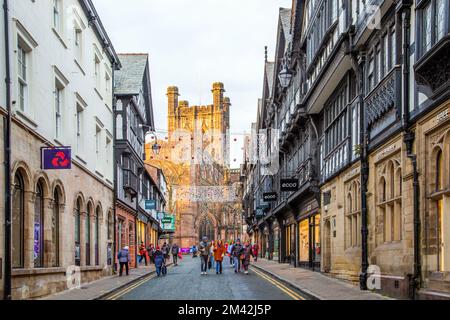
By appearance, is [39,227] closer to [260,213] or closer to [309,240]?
[309,240]

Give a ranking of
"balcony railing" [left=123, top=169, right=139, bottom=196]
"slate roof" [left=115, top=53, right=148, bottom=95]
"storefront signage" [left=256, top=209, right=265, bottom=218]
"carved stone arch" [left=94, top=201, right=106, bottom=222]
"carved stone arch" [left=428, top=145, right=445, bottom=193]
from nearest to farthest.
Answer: "carved stone arch" [left=428, top=145, right=445, bottom=193], "carved stone arch" [left=94, top=201, right=106, bottom=222], "balcony railing" [left=123, top=169, right=139, bottom=196], "slate roof" [left=115, top=53, right=148, bottom=95], "storefront signage" [left=256, top=209, right=265, bottom=218]

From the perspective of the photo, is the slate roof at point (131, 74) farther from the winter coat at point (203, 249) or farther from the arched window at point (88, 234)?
the arched window at point (88, 234)

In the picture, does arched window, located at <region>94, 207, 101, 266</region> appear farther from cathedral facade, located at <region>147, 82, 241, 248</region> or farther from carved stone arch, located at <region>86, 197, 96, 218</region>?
cathedral facade, located at <region>147, 82, 241, 248</region>

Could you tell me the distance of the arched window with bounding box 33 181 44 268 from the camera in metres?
19.3

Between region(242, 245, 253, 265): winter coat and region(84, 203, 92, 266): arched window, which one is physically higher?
region(84, 203, 92, 266): arched window

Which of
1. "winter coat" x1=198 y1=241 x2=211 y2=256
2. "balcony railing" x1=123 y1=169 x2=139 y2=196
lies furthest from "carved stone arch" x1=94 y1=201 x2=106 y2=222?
"balcony railing" x1=123 y1=169 x2=139 y2=196

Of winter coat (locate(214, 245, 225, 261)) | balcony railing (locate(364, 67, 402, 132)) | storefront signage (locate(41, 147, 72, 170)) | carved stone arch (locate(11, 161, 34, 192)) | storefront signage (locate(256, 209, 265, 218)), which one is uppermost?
balcony railing (locate(364, 67, 402, 132))

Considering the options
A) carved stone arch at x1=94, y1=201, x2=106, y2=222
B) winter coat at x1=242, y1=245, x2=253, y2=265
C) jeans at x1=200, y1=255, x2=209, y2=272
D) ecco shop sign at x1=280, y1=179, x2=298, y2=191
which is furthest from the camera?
winter coat at x1=242, y1=245, x2=253, y2=265

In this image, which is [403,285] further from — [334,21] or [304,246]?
[304,246]

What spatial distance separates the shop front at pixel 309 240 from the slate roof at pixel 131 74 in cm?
1081

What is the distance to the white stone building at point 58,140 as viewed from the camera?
17.3 metres

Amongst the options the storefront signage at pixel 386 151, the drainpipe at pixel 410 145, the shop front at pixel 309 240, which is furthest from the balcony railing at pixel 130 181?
the drainpipe at pixel 410 145

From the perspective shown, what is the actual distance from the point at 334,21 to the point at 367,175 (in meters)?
6.68

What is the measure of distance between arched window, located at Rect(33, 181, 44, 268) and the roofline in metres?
8.43
